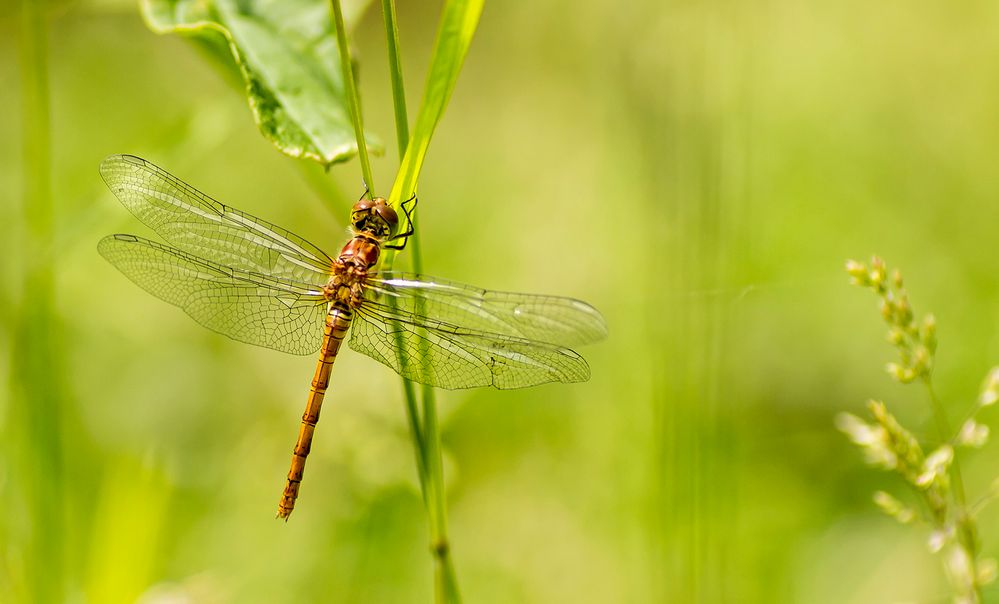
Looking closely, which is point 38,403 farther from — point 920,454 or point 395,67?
point 920,454

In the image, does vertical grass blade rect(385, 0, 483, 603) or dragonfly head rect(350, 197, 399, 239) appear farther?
dragonfly head rect(350, 197, 399, 239)

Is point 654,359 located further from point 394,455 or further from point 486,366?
point 394,455

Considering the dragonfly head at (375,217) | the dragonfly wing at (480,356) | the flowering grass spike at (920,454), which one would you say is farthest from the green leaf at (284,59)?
the flowering grass spike at (920,454)

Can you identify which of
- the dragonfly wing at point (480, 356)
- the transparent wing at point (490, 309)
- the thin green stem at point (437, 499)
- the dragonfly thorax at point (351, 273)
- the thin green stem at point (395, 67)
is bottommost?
the thin green stem at point (437, 499)

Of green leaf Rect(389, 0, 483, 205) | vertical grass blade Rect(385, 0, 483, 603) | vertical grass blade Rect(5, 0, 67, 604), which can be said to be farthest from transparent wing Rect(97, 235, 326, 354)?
green leaf Rect(389, 0, 483, 205)

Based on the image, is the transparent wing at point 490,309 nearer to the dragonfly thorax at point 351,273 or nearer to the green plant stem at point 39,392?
the dragonfly thorax at point 351,273

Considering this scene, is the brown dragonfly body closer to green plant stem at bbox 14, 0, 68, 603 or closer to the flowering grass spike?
green plant stem at bbox 14, 0, 68, 603

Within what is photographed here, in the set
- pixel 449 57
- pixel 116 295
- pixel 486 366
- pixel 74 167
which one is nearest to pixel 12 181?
pixel 74 167
